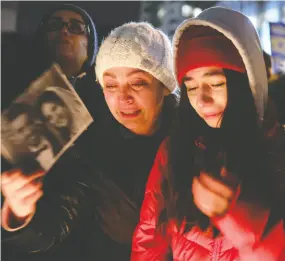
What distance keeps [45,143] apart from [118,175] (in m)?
0.58

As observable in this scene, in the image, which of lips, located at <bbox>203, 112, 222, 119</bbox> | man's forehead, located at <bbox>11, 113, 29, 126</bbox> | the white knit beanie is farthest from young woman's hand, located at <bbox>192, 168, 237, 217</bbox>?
man's forehead, located at <bbox>11, 113, 29, 126</bbox>

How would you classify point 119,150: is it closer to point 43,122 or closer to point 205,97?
point 43,122

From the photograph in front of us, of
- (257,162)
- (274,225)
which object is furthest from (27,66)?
(274,225)

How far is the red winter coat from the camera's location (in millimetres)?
1471

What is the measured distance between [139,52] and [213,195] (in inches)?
35.0

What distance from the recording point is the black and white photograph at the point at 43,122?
1.61 meters

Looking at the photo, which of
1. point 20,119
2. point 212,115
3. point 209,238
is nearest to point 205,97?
point 212,115

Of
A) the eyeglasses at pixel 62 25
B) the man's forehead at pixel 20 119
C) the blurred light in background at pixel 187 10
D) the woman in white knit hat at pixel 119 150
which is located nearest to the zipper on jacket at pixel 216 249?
the woman in white knit hat at pixel 119 150

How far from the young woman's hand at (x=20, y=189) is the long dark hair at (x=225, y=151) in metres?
0.68

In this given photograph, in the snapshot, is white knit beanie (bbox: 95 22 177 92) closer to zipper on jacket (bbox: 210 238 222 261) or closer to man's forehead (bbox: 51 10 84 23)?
man's forehead (bbox: 51 10 84 23)

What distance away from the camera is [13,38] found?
199cm

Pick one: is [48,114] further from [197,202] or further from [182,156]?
[197,202]

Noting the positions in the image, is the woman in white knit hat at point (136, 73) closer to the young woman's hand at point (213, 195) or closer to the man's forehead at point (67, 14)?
the man's forehead at point (67, 14)

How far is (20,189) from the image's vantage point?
1621 mm
